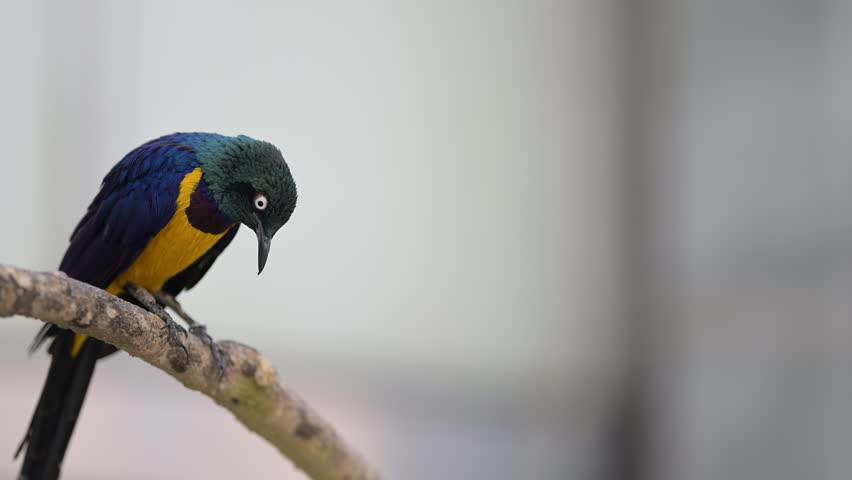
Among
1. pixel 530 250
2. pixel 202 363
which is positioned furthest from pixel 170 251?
pixel 530 250

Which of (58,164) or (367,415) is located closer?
(58,164)

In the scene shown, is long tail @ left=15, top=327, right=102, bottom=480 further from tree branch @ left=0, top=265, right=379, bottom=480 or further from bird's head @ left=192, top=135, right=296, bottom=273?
bird's head @ left=192, top=135, right=296, bottom=273

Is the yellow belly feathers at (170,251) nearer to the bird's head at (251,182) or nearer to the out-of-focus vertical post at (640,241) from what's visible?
the bird's head at (251,182)

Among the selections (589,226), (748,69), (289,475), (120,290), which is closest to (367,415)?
(289,475)

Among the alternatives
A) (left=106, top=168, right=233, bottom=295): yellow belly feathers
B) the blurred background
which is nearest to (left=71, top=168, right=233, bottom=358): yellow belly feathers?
(left=106, top=168, right=233, bottom=295): yellow belly feathers

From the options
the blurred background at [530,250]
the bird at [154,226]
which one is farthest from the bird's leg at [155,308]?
the blurred background at [530,250]

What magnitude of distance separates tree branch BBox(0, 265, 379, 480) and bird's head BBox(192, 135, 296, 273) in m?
0.25

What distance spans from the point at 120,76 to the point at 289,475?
249cm

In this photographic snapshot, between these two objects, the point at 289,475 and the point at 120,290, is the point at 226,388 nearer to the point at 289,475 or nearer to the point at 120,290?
the point at 120,290

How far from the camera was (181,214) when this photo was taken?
63.0 inches

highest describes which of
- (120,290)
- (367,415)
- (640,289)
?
(120,290)

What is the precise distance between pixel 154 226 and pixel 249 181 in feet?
0.91

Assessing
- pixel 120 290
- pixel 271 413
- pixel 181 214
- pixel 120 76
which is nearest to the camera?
pixel 181 214

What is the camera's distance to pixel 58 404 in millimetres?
1700
